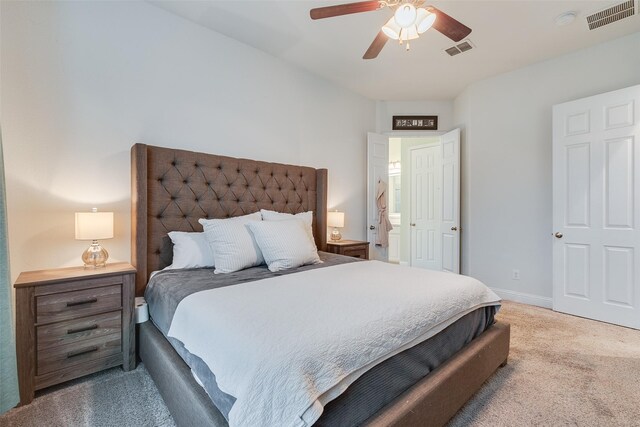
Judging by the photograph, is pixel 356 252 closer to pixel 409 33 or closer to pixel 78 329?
pixel 409 33

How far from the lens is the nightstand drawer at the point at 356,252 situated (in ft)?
10.9

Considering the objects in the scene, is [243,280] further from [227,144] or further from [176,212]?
[227,144]

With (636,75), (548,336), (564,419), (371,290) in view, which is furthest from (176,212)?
(636,75)

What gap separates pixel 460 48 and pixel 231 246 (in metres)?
3.00

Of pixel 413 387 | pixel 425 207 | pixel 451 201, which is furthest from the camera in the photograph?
pixel 425 207

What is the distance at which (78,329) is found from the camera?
1760 mm

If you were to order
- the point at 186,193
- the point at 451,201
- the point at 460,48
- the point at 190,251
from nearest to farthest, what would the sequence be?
the point at 190,251 → the point at 186,193 → the point at 460,48 → the point at 451,201

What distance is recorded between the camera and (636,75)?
274cm

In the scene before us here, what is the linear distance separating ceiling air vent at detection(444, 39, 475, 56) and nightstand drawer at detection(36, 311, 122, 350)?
3.74 m

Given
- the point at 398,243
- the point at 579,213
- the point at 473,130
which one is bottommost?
the point at 398,243

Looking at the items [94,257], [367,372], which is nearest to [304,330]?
[367,372]

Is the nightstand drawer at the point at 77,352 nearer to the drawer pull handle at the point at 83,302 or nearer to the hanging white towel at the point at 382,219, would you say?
the drawer pull handle at the point at 83,302

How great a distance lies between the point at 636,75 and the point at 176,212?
4424mm

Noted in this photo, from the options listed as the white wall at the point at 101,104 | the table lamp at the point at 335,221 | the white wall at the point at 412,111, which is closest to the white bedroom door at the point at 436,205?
the white wall at the point at 412,111
